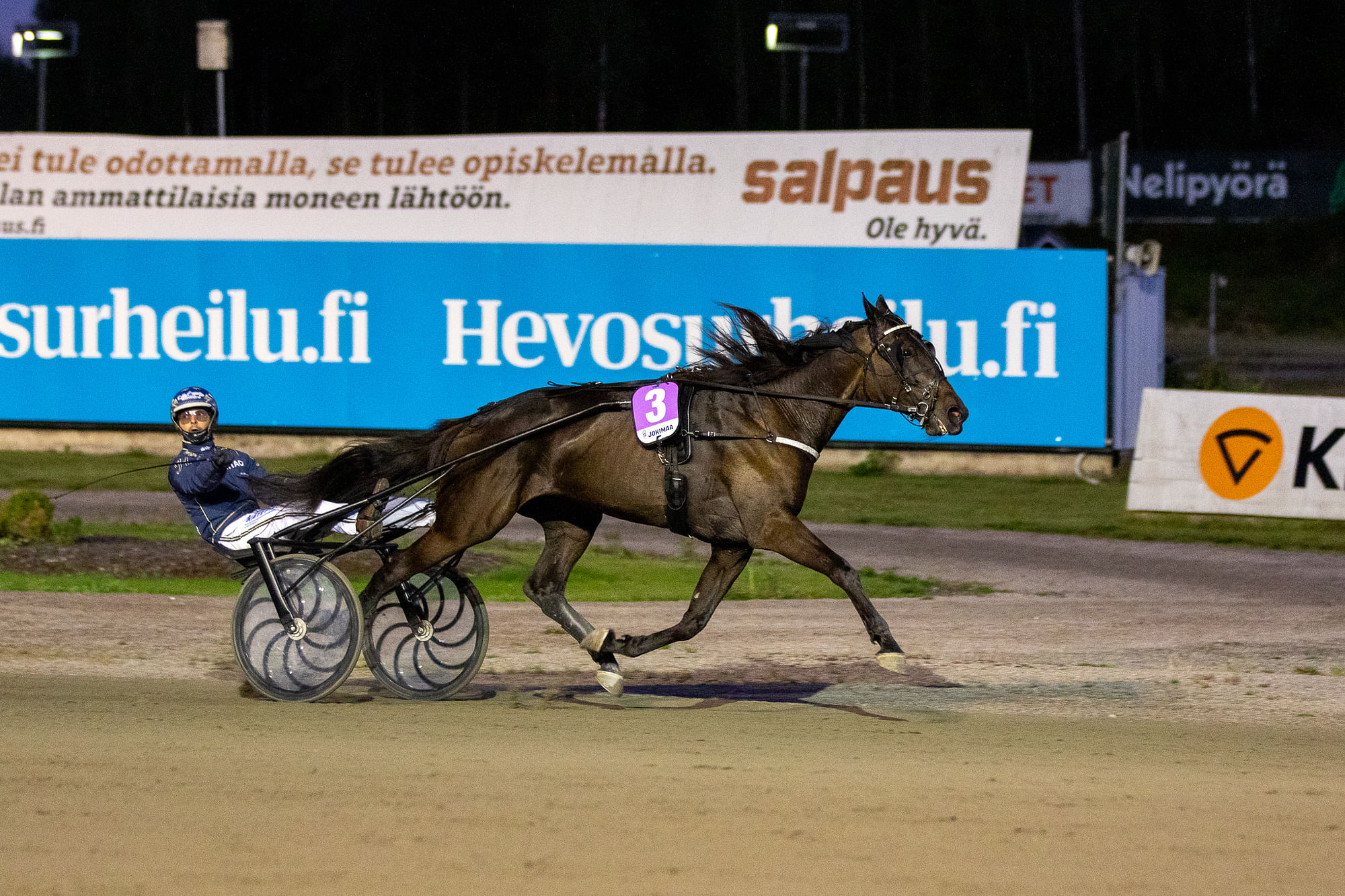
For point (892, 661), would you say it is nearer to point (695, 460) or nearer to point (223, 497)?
point (695, 460)

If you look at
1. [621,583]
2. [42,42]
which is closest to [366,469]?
[621,583]

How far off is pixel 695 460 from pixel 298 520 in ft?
6.16

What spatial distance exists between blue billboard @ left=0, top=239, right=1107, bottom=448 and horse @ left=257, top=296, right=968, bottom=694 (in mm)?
11008

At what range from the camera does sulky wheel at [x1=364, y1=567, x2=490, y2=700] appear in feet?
24.3

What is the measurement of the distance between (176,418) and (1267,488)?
33.5 ft

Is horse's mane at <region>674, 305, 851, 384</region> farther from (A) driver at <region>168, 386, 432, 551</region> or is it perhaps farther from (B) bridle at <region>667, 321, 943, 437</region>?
(A) driver at <region>168, 386, 432, 551</region>

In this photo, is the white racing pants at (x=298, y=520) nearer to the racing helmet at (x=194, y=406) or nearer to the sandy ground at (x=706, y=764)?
the racing helmet at (x=194, y=406)

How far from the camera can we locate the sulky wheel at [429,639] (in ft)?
24.3

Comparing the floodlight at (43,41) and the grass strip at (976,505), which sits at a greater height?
the floodlight at (43,41)

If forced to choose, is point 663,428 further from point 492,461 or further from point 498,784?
point 498,784

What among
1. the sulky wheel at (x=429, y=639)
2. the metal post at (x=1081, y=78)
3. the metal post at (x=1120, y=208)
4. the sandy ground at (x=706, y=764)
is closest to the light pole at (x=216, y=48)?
the metal post at (x=1120, y=208)

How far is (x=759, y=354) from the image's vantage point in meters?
7.46

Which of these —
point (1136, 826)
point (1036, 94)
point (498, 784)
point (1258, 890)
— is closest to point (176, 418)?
point (498, 784)

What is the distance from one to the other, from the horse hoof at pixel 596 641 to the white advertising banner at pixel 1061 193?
2382 cm
